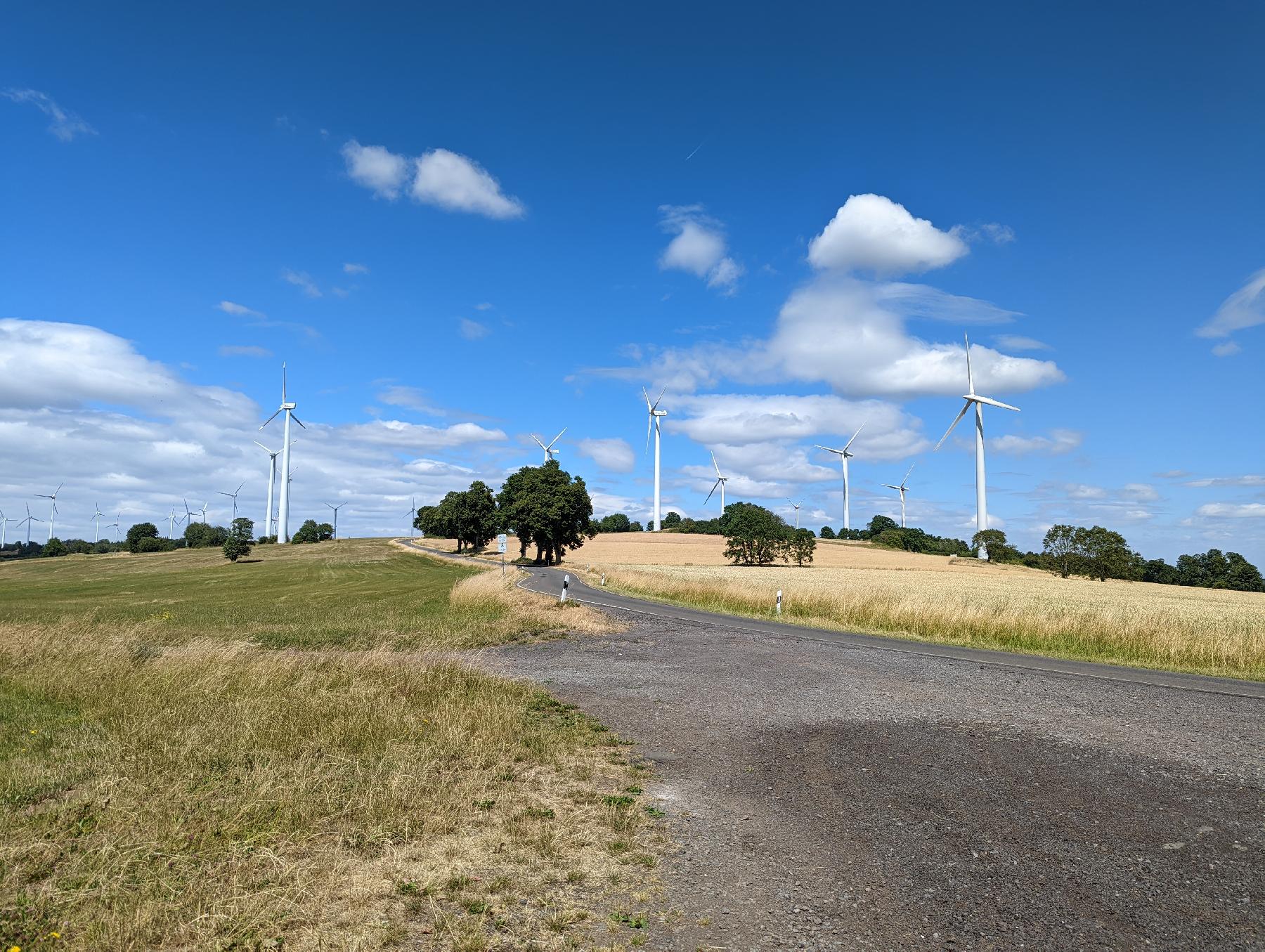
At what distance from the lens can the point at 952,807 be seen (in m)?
7.21

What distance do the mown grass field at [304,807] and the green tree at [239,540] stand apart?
292ft

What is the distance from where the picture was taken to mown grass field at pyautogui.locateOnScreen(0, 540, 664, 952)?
188 inches

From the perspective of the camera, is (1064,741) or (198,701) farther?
(198,701)

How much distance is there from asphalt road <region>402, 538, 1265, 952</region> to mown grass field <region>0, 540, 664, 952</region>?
2.64ft

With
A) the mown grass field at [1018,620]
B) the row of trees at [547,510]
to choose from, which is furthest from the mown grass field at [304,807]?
the row of trees at [547,510]

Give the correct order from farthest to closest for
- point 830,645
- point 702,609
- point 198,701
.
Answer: point 702,609 < point 830,645 < point 198,701

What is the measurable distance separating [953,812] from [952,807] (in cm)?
14

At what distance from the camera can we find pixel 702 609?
3169 cm

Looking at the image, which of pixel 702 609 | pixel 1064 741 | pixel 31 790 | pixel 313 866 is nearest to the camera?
pixel 313 866

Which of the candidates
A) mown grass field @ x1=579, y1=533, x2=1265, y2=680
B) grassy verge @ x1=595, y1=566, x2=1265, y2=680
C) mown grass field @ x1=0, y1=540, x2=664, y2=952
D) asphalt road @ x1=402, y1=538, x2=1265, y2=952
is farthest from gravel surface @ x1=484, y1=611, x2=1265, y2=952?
mown grass field @ x1=579, y1=533, x2=1265, y2=680

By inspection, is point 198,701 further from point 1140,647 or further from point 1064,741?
point 1140,647

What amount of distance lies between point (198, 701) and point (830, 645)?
49.4 ft

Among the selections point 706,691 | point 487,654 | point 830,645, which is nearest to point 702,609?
point 830,645

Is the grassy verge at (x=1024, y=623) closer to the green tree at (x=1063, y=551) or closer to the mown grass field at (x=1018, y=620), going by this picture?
the mown grass field at (x=1018, y=620)
